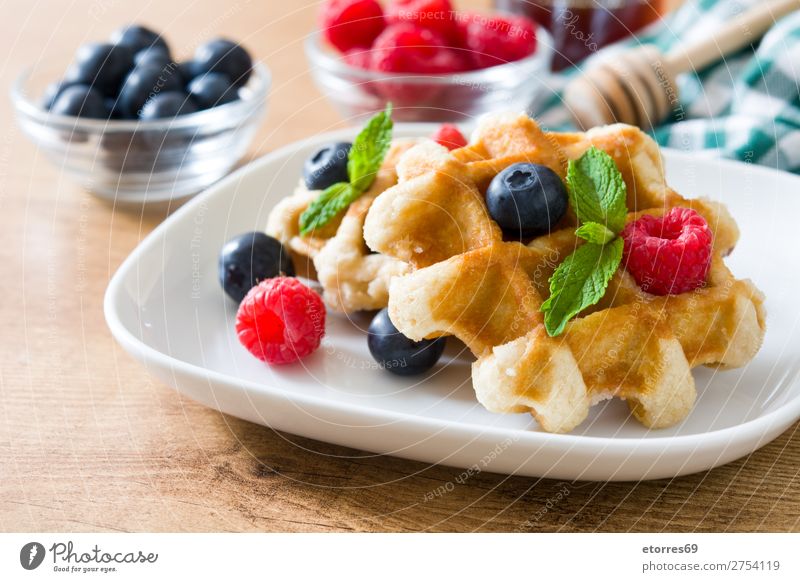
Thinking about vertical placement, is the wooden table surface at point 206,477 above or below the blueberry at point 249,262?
below

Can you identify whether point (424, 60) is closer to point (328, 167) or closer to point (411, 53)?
point (411, 53)

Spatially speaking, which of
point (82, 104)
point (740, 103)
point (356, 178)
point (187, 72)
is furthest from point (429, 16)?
point (356, 178)

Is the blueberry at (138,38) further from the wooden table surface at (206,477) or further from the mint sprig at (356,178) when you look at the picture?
the mint sprig at (356,178)

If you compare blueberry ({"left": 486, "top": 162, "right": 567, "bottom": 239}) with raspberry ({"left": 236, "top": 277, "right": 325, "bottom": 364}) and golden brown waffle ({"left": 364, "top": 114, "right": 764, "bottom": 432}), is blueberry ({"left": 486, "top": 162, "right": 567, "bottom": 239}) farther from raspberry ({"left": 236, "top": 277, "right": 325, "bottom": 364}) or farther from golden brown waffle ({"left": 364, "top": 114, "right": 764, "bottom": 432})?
raspberry ({"left": 236, "top": 277, "right": 325, "bottom": 364})

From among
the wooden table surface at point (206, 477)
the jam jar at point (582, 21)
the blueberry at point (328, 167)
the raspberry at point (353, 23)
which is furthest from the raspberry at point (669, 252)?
the jam jar at point (582, 21)

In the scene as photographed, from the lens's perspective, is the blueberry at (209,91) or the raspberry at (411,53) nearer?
the blueberry at (209,91)

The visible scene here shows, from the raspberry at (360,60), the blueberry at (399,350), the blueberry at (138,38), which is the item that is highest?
the blueberry at (138,38)
